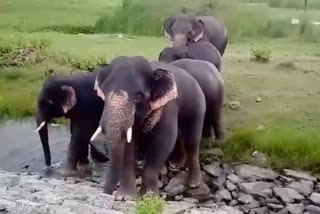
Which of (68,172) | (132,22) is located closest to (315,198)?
(68,172)

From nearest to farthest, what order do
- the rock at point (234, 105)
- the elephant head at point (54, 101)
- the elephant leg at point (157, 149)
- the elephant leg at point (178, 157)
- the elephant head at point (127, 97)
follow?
the elephant head at point (127, 97)
the elephant leg at point (157, 149)
the elephant head at point (54, 101)
the elephant leg at point (178, 157)
the rock at point (234, 105)

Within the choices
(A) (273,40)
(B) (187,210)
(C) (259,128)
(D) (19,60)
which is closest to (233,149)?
(C) (259,128)

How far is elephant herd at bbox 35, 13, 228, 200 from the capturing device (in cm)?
A: 951

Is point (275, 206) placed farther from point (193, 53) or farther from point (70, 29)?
point (70, 29)

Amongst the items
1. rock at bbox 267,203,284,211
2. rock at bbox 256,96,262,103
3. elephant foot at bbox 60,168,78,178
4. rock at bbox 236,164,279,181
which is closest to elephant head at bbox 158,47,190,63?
rock at bbox 256,96,262,103

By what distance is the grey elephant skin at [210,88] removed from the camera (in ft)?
39.4

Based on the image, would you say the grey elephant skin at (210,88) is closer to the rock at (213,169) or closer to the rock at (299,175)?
the rock at (213,169)

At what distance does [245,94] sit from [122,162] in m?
5.19

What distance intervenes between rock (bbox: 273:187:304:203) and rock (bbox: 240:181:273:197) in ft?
0.42

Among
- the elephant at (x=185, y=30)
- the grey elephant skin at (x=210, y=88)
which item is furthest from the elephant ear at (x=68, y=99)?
the elephant at (x=185, y=30)

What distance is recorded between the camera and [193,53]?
44.5ft

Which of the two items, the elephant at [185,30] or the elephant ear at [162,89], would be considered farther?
the elephant at [185,30]

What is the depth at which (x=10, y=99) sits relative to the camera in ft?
48.9

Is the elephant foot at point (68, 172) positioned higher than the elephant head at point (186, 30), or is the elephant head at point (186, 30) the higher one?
the elephant head at point (186, 30)
